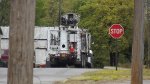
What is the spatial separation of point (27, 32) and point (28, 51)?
0.21 meters

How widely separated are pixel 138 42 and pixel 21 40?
9.24m

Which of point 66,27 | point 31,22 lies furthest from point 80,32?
point 31,22

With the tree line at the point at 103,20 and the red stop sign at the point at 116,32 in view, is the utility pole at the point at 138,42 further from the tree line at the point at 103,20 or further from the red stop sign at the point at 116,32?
the tree line at the point at 103,20

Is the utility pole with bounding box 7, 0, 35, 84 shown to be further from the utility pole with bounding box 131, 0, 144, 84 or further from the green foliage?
the green foliage

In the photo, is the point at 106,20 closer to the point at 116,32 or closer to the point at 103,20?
the point at 103,20

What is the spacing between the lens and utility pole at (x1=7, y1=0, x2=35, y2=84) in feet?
18.8

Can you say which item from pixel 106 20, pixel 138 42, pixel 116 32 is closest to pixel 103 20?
pixel 106 20

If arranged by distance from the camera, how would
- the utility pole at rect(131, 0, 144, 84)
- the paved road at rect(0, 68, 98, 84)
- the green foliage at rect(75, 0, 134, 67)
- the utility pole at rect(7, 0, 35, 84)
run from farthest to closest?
the green foliage at rect(75, 0, 134, 67)
the paved road at rect(0, 68, 98, 84)
the utility pole at rect(131, 0, 144, 84)
the utility pole at rect(7, 0, 35, 84)

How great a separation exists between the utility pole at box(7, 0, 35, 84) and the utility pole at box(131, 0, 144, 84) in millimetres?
8668

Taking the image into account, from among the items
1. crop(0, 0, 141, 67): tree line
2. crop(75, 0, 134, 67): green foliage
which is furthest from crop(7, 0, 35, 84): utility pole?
crop(75, 0, 134, 67): green foliage

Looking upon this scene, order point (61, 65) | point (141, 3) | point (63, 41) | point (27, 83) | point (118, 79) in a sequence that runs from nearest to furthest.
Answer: point (27, 83) → point (141, 3) → point (118, 79) → point (63, 41) → point (61, 65)

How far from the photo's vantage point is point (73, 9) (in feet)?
234

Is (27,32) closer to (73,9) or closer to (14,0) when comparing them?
(14,0)

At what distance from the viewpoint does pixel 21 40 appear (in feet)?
18.8
